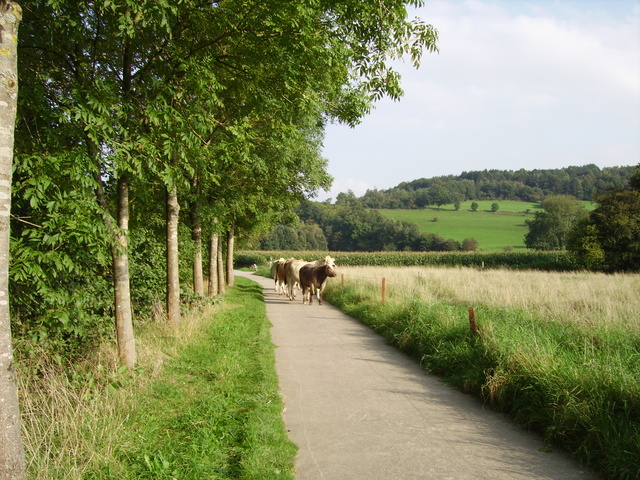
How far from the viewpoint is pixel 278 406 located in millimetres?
5848

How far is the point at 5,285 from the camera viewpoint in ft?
10.9

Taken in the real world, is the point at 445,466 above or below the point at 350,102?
below

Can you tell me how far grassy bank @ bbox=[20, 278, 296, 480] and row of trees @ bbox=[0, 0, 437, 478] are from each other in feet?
2.61

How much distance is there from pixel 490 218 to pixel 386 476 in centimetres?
10467

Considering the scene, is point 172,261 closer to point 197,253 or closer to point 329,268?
point 197,253

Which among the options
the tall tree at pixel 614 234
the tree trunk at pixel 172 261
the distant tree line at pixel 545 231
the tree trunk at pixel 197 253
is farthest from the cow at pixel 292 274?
the tall tree at pixel 614 234

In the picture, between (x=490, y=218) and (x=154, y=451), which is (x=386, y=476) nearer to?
(x=154, y=451)

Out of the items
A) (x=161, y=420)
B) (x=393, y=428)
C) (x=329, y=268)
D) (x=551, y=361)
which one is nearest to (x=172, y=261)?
(x=161, y=420)

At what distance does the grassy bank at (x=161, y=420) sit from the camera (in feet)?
13.1

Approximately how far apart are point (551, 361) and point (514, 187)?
13558 cm

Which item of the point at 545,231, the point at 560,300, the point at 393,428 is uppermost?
the point at 545,231

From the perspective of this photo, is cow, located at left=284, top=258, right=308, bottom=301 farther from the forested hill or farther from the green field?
the forested hill

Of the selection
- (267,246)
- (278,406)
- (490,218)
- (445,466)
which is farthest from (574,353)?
(490,218)

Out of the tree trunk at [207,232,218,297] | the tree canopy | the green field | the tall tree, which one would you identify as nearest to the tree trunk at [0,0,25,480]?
the tree canopy
